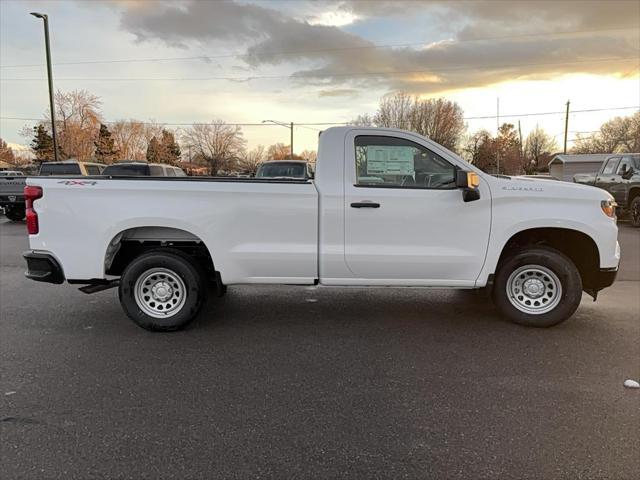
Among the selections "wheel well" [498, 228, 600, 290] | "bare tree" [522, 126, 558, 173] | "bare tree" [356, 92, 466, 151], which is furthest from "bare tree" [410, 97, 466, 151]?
"wheel well" [498, 228, 600, 290]

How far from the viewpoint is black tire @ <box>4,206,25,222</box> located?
16.6m

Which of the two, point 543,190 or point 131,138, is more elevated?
point 131,138

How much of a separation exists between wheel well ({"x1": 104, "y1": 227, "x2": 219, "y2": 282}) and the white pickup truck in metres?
0.02

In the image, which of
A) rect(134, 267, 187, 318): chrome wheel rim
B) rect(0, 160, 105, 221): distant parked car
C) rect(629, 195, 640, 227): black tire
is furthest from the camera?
rect(0, 160, 105, 221): distant parked car

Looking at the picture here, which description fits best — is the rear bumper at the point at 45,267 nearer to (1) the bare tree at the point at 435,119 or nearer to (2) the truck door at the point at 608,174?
(2) the truck door at the point at 608,174

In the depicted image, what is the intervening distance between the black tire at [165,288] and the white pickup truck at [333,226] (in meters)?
0.01

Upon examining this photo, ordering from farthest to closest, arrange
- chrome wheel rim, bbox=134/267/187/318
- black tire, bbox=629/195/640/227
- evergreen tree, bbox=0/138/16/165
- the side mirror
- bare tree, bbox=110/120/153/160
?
evergreen tree, bbox=0/138/16/165 → bare tree, bbox=110/120/153/160 → black tire, bbox=629/195/640/227 → chrome wheel rim, bbox=134/267/187/318 → the side mirror

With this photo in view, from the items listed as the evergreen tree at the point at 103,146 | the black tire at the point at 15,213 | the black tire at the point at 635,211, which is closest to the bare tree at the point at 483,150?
the evergreen tree at the point at 103,146

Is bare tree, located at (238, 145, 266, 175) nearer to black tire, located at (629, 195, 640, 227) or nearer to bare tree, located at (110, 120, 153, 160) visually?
bare tree, located at (110, 120, 153, 160)

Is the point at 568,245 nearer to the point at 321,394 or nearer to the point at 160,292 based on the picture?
the point at 321,394

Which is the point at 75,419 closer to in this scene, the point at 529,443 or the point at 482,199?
the point at 529,443

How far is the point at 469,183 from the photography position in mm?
4590

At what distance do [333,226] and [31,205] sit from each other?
118 inches

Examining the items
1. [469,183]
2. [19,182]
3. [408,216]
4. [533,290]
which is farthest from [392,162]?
[19,182]
